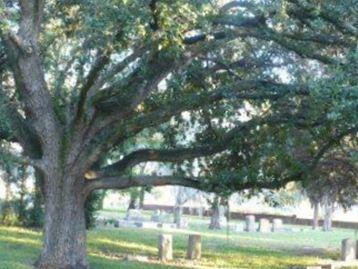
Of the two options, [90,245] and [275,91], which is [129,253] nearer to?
[90,245]

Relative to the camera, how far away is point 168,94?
1838cm

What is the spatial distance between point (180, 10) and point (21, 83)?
4.95 metres

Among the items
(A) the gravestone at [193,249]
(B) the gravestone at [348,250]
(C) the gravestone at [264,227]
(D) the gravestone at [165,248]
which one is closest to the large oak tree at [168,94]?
(D) the gravestone at [165,248]

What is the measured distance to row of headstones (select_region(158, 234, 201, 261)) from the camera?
822 inches

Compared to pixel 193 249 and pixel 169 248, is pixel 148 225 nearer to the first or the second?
pixel 193 249

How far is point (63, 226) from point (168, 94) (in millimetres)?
4610

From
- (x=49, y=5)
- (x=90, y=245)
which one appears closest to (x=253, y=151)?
(x=49, y=5)

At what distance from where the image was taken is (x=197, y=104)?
52.7 feet

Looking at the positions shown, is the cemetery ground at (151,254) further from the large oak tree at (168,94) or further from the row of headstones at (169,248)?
the large oak tree at (168,94)

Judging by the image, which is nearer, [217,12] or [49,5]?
[217,12]

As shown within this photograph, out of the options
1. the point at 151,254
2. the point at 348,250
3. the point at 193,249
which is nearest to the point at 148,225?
the point at 348,250

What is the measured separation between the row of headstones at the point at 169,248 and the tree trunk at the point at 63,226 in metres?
4.91

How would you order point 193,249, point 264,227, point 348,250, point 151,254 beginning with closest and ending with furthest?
1. point 193,249
2. point 151,254
3. point 348,250
4. point 264,227

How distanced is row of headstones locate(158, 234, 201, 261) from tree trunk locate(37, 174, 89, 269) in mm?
4906
